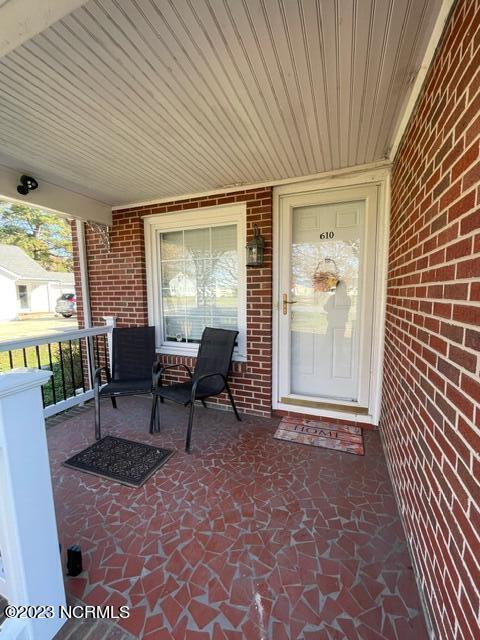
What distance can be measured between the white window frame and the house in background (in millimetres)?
13438

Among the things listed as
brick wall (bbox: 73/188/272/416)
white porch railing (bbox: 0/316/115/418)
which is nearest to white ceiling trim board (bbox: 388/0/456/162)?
brick wall (bbox: 73/188/272/416)

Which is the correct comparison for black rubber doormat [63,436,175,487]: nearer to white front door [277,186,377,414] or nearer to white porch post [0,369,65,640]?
white porch post [0,369,65,640]

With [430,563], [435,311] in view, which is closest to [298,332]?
[435,311]

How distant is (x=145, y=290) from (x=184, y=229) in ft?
3.00

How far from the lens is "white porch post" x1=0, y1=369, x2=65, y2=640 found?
3.09 ft

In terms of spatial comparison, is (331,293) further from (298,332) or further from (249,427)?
(249,427)

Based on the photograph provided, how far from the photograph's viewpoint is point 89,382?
11.9 ft

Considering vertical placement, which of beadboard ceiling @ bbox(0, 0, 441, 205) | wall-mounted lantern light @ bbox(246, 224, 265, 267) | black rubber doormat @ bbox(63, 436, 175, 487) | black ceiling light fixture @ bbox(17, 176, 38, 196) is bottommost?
black rubber doormat @ bbox(63, 436, 175, 487)

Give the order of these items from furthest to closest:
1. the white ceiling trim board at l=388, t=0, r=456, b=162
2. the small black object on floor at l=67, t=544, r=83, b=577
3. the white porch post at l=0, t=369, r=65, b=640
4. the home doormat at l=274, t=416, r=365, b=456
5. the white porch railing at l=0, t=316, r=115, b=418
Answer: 1. the white porch railing at l=0, t=316, r=115, b=418
2. the home doormat at l=274, t=416, r=365, b=456
3. the small black object on floor at l=67, t=544, r=83, b=577
4. the white ceiling trim board at l=388, t=0, r=456, b=162
5. the white porch post at l=0, t=369, r=65, b=640

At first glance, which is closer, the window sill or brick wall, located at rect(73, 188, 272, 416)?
brick wall, located at rect(73, 188, 272, 416)

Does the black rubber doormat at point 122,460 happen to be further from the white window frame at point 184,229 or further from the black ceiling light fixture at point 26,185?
the black ceiling light fixture at point 26,185

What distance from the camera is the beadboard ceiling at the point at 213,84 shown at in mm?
1085

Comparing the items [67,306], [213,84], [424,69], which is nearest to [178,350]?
[213,84]

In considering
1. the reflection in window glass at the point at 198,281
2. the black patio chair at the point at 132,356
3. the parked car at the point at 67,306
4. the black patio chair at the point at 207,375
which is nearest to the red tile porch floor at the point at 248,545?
the black patio chair at the point at 207,375
